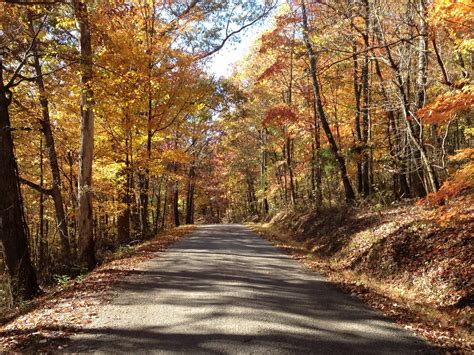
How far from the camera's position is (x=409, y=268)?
8133 mm

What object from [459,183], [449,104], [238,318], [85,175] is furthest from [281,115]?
[238,318]

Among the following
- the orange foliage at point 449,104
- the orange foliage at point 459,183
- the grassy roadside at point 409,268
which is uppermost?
the orange foliage at point 449,104

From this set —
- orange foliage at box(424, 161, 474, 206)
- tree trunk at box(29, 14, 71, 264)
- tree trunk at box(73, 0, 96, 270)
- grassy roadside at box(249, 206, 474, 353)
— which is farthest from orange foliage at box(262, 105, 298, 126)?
orange foliage at box(424, 161, 474, 206)

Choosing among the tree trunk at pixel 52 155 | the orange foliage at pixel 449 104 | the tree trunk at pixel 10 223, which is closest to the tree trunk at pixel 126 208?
the tree trunk at pixel 52 155

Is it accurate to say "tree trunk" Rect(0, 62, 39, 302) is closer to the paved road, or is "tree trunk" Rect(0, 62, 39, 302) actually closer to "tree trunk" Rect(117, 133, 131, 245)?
the paved road

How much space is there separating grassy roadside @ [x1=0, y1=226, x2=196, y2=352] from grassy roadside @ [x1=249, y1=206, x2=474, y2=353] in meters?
4.75

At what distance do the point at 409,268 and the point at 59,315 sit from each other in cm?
661

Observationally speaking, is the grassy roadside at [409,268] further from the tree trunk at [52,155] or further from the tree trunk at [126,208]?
the tree trunk at [52,155]

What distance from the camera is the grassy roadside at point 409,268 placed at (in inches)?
236

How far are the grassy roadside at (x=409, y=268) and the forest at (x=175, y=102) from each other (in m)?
0.85

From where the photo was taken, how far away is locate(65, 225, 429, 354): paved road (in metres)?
4.96

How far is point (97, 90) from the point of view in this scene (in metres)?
10.8

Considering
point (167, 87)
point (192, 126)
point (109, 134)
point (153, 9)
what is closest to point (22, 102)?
point (109, 134)

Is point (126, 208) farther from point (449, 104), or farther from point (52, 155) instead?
point (449, 104)
